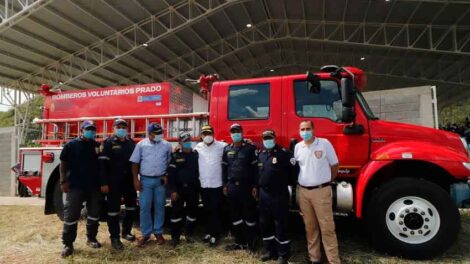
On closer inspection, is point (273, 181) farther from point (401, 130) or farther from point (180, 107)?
point (180, 107)

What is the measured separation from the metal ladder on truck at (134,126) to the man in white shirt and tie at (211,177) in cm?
70

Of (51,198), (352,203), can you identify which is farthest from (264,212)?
(51,198)

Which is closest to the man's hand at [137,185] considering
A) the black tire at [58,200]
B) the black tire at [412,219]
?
the black tire at [58,200]

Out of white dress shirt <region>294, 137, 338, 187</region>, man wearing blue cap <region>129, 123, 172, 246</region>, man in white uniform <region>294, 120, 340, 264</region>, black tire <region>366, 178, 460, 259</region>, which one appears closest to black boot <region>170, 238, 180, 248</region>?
man wearing blue cap <region>129, 123, 172, 246</region>

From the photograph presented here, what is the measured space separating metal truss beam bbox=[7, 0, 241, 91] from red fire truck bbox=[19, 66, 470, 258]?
931cm

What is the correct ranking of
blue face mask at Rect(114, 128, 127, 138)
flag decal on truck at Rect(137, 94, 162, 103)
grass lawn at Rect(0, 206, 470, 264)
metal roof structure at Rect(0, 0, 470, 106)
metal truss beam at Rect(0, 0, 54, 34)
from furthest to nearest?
metal roof structure at Rect(0, 0, 470, 106)
metal truss beam at Rect(0, 0, 54, 34)
flag decal on truck at Rect(137, 94, 162, 103)
blue face mask at Rect(114, 128, 127, 138)
grass lawn at Rect(0, 206, 470, 264)

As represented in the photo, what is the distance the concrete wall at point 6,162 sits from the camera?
14758 millimetres

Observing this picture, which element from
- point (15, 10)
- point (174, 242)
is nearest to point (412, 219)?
point (174, 242)

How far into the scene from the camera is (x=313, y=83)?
4824 millimetres

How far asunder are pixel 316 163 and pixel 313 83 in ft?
3.98

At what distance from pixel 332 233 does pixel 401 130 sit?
1.82 m

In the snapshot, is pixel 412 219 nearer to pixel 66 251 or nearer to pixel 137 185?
pixel 137 185

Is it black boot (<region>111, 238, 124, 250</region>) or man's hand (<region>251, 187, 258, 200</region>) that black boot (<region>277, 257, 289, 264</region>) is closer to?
man's hand (<region>251, 187, 258, 200</region>)

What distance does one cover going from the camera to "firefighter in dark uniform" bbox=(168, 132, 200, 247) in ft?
16.6
